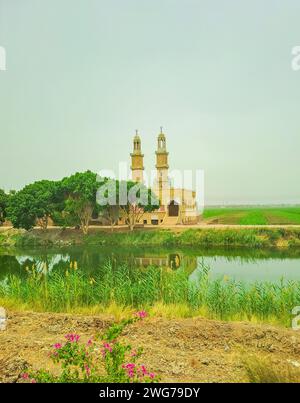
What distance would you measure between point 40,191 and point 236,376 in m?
30.3

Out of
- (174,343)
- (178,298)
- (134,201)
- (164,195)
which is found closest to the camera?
(174,343)

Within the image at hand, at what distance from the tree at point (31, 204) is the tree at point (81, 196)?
1510 mm

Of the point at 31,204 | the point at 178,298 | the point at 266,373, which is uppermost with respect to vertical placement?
the point at 31,204

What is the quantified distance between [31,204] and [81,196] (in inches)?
179

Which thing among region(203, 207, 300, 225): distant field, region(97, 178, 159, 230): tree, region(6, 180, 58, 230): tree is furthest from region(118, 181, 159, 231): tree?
region(203, 207, 300, 225): distant field

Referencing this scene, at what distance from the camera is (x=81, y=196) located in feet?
102

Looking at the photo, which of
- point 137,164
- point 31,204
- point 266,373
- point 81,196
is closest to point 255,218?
point 137,164

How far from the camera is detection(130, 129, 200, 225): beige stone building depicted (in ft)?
119

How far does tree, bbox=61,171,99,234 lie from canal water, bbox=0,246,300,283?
391cm

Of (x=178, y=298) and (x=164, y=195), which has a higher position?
(x=164, y=195)

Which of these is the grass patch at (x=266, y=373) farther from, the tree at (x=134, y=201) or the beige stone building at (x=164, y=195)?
the beige stone building at (x=164, y=195)

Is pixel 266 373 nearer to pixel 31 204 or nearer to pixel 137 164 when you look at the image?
pixel 31 204

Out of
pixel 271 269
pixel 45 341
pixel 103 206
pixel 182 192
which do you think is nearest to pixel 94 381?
pixel 45 341

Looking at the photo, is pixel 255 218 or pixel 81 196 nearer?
pixel 81 196
